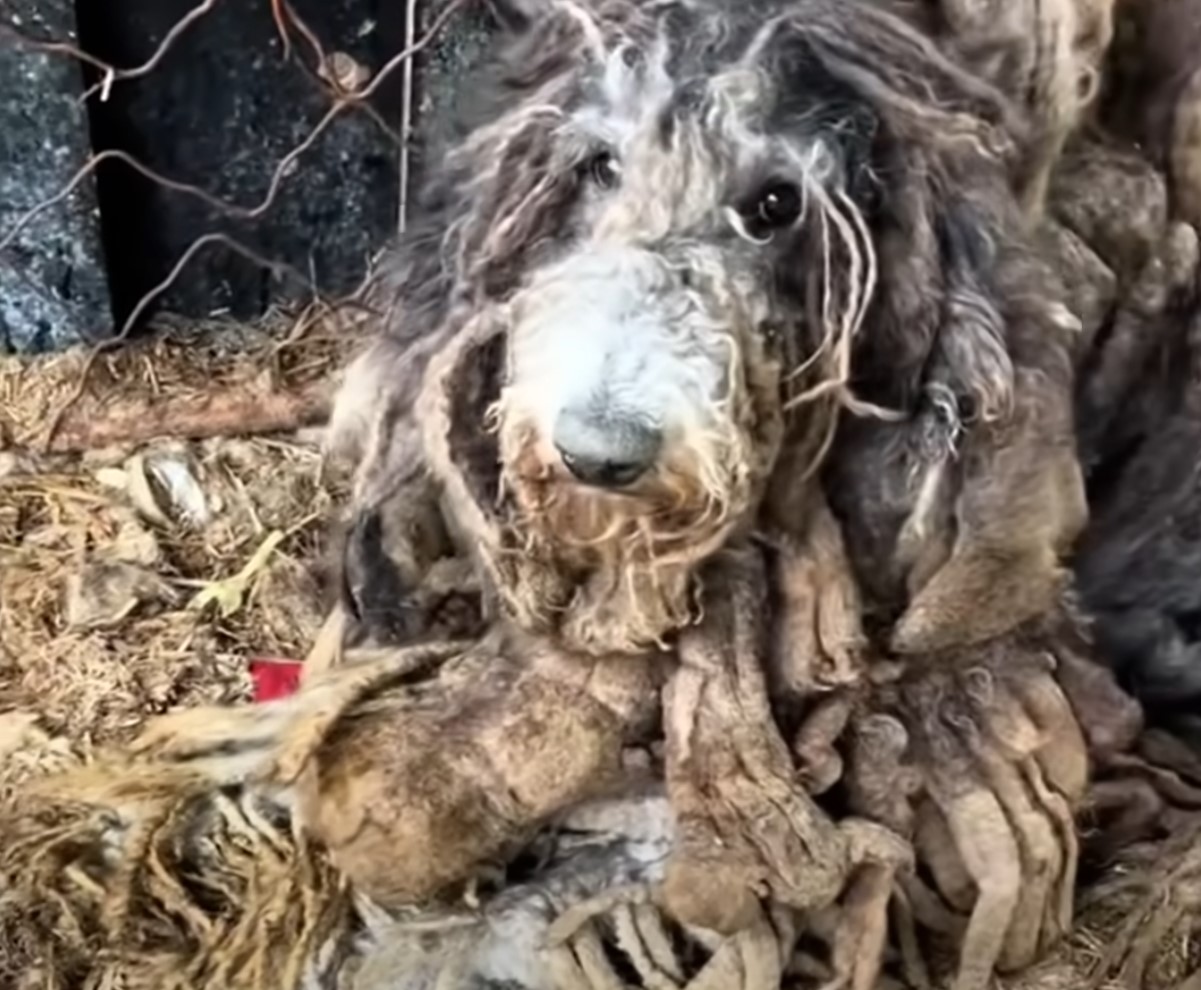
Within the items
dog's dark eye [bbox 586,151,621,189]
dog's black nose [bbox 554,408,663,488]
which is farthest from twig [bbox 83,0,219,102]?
dog's black nose [bbox 554,408,663,488]

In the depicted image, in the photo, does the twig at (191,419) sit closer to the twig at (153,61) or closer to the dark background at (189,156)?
the dark background at (189,156)

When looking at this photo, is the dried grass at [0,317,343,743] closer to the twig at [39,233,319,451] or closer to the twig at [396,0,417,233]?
the twig at [39,233,319,451]

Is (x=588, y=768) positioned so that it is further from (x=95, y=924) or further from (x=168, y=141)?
(x=168, y=141)

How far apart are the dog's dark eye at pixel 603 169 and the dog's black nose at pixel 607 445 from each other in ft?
0.57

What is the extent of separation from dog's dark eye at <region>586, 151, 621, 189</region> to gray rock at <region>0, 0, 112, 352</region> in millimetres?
757

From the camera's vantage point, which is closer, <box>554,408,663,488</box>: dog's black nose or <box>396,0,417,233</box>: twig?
<box>554,408,663,488</box>: dog's black nose

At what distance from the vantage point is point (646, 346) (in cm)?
134

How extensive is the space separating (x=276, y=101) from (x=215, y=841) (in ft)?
2.47

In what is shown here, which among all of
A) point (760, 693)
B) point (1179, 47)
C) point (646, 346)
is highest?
point (1179, 47)

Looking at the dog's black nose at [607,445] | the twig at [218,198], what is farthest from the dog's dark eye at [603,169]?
the twig at [218,198]

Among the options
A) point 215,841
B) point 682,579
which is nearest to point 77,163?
point 215,841

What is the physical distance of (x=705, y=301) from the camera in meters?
1.37

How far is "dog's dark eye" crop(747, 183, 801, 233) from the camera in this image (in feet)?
4.64

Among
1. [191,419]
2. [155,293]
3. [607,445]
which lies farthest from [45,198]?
[607,445]
